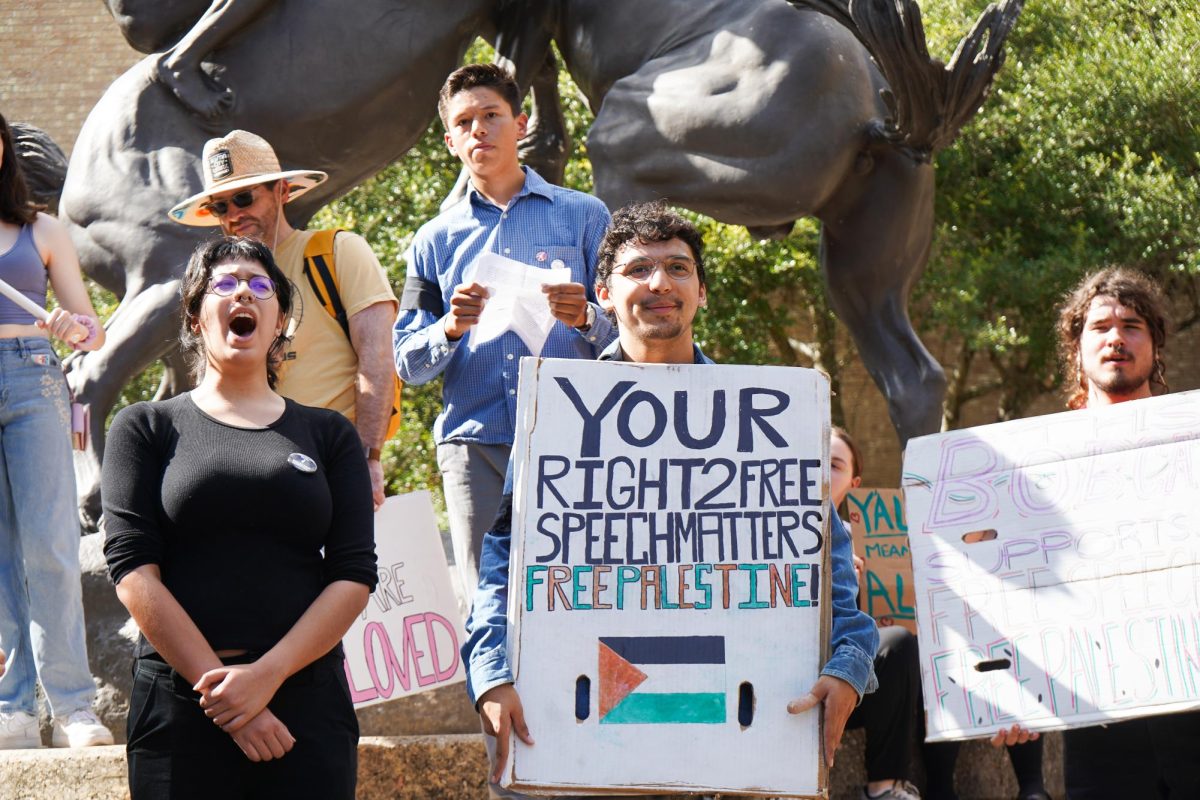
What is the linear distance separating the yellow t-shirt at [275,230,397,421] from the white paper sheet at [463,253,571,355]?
236 mm

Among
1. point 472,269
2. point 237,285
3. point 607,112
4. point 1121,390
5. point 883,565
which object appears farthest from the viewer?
point 607,112

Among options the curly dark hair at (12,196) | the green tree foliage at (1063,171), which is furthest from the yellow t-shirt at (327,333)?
the green tree foliage at (1063,171)

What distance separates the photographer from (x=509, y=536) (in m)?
2.76

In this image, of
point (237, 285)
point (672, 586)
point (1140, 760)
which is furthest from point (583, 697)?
point (1140, 760)

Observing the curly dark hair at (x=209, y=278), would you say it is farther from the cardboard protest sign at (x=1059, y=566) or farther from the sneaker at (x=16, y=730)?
the sneaker at (x=16, y=730)

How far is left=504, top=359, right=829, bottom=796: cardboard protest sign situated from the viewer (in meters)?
2.56

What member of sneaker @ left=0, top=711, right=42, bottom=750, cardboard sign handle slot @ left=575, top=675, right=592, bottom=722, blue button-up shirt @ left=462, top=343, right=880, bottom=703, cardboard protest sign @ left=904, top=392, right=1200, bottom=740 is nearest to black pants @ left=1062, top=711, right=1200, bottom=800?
cardboard protest sign @ left=904, top=392, right=1200, bottom=740

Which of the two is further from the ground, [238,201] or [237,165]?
[237,165]

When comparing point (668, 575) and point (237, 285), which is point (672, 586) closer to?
point (668, 575)

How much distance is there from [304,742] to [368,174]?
3593 millimetres

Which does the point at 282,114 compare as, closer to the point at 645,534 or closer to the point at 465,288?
the point at 465,288

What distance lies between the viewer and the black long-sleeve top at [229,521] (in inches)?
105

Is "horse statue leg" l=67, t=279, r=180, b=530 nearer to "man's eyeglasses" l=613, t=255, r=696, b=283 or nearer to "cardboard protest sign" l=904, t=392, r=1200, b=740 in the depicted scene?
"man's eyeglasses" l=613, t=255, r=696, b=283

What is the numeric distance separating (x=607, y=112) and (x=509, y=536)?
A: 3.08 meters
